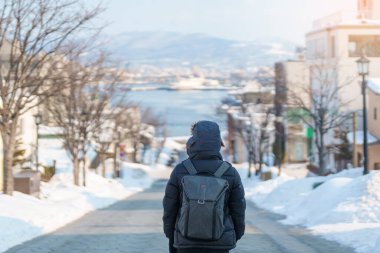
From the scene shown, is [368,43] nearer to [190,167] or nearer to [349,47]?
[349,47]

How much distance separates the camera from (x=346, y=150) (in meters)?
48.2

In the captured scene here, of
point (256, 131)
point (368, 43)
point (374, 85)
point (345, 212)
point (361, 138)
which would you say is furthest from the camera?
point (368, 43)

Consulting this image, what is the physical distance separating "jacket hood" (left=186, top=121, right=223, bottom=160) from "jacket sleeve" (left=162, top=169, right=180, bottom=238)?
221 millimetres

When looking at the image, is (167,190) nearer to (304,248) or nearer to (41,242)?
(304,248)

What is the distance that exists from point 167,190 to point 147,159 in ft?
356

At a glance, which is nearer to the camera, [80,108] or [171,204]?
[171,204]

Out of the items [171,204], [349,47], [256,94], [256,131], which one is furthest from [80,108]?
[256,94]

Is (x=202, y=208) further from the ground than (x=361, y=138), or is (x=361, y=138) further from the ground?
(x=202, y=208)

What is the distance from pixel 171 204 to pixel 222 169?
1.52 feet

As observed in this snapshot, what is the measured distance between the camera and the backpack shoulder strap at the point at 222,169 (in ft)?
19.5

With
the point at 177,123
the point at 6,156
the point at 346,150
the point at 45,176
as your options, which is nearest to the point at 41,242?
the point at 6,156

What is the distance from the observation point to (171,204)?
603 cm

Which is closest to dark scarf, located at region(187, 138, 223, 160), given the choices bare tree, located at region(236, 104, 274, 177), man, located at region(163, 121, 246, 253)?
man, located at region(163, 121, 246, 253)

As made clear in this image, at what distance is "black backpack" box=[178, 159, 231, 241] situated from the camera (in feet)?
18.8
